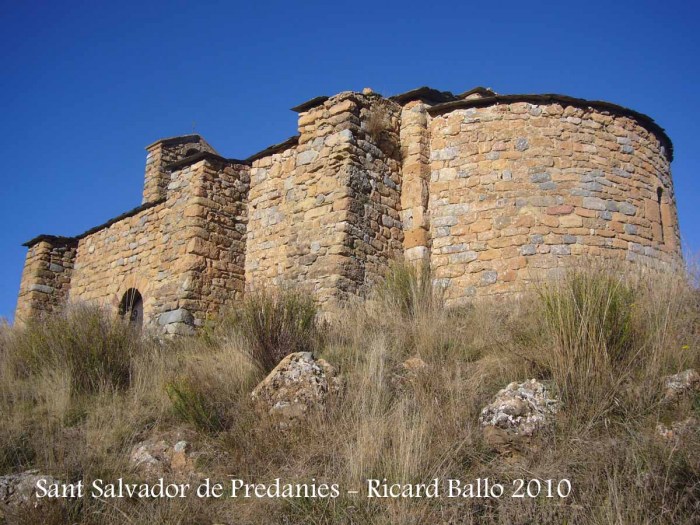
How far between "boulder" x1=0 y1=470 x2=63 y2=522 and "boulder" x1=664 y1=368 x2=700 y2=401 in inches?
172

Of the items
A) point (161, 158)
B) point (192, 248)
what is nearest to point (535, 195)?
point (192, 248)

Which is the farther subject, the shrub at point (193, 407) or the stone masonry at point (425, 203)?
the stone masonry at point (425, 203)

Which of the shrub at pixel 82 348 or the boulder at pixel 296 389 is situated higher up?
the shrub at pixel 82 348

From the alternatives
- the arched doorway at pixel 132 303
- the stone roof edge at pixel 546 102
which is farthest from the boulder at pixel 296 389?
the arched doorway at pixel 132 303

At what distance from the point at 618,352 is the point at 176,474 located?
3.73m

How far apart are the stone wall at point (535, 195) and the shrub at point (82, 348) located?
4917 millimetres

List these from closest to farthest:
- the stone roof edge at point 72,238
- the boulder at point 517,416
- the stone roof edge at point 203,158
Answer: the boulder at point 517,416 < the stone roof edge at point 203,158 < the stone roof edge at point 72,238

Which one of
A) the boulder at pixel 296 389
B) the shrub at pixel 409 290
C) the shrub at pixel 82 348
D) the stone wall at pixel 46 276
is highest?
the stone wall at pixel 46 276

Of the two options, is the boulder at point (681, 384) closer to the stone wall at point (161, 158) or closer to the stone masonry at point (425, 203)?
the stone masonry at point (425, 203)

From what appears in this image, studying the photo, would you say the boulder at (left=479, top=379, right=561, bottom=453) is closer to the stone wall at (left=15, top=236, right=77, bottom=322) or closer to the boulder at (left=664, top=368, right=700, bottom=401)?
the boulder at (left=664, top=368, right=700, bottom=401)

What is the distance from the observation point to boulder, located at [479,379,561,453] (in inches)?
163

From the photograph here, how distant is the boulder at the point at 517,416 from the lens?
4.13 m

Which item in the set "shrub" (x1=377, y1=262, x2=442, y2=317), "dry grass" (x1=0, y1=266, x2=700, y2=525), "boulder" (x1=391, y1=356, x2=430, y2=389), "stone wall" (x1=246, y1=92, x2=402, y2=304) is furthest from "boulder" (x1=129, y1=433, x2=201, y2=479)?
"stone wall" (x1=246, y1=92, x2=402, y2=304)

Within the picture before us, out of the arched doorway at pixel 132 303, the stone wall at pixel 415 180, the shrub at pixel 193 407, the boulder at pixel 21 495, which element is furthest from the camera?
the arched doorway at pixel 132 303
